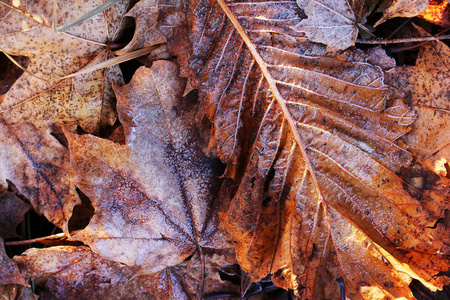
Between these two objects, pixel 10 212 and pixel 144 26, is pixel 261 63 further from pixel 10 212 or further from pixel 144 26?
pixel 10 212

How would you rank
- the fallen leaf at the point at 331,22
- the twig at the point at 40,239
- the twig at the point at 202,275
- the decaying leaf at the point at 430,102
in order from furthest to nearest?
1. the twig at the point at 40,239
2. the twig at the point at 202,275
3. the decaying leaf at the point at 430,102
4. the fallen leaf at the point at 331,22

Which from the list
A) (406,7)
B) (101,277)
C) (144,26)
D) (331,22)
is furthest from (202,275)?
(406,7)

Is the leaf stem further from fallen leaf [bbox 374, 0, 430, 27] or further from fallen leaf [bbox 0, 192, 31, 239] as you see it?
fallen leaf [bbox 0, 192, 31, 239]

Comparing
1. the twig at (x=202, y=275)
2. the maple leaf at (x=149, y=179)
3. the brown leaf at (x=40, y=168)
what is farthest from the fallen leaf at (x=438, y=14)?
the brown leaf at (x=40, y=168)

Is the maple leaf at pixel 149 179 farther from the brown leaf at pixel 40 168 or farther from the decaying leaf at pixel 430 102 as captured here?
the decaying leaf at pixel 430 102

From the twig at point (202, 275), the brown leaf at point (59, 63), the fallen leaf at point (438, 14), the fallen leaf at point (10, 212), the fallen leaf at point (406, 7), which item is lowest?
the twig at point (202, 275)

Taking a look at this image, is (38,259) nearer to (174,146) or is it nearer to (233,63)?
(174,146)

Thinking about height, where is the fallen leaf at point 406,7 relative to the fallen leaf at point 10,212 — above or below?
above

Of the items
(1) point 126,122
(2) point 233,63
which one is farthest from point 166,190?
A: (2) point 233,63
